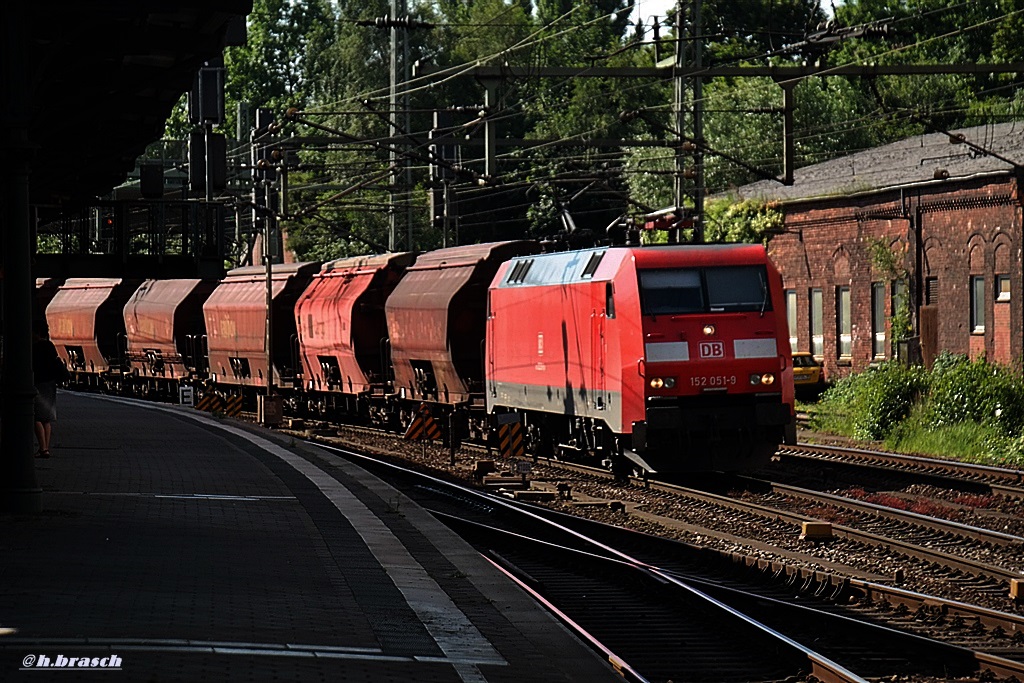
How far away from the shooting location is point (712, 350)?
2123cm

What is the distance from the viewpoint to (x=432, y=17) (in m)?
93.7

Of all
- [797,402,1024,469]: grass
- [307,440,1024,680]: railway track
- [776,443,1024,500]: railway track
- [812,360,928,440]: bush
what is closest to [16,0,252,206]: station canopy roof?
[307,440,1024,680]: railway track

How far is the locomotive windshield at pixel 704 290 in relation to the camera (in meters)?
21.2

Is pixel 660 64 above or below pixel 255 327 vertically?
above

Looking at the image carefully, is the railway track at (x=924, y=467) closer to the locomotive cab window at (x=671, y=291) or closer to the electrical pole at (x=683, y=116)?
the locomotive cab window at (x=671, y=291)

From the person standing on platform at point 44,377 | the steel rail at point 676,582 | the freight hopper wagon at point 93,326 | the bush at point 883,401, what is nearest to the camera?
the steel rail at point 676,582

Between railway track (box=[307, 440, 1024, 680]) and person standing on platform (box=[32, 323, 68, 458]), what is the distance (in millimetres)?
5631

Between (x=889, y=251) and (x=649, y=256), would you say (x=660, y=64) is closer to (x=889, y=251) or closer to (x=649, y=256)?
(x=649, y=256)

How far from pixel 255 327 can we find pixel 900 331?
17.0 m

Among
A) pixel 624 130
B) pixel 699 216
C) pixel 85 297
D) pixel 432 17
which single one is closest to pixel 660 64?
pixel 699 216

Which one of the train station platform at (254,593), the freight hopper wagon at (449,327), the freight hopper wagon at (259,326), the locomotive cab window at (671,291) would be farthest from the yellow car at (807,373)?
the train station platform at (254,593)

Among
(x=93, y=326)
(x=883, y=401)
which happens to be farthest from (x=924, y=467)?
(x=93, y=326)

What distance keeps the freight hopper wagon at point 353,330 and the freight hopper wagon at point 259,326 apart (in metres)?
1.41

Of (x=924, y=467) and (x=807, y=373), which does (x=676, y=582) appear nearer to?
(x=924, y=467)
